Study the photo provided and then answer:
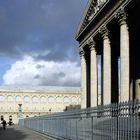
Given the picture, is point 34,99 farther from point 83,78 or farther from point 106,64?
point 106,64

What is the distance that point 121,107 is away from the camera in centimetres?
2181

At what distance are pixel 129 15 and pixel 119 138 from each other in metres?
26.5

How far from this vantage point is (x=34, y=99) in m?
179

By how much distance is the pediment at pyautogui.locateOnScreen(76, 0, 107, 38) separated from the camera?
190ft

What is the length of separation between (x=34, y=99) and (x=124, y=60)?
438 ft

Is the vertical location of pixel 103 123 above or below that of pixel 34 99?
below

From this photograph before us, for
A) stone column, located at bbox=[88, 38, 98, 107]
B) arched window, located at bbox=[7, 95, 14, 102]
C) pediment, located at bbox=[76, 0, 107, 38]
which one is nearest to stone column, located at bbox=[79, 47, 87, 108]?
pediment, located at bbox=[76, 0, 107, 38]

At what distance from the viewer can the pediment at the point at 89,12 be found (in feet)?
190

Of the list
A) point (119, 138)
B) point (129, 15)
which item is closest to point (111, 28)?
point (129, 15)

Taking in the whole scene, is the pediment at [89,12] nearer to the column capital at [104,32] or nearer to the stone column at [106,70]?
the column capital at [104,32]

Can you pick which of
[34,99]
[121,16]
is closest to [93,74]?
[121,16]

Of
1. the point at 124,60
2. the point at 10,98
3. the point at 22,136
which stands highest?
the point at 10,98

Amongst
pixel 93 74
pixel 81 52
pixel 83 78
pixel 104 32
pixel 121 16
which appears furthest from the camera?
pixel 81 52

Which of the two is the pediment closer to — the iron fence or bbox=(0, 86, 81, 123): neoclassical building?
the iron fence
